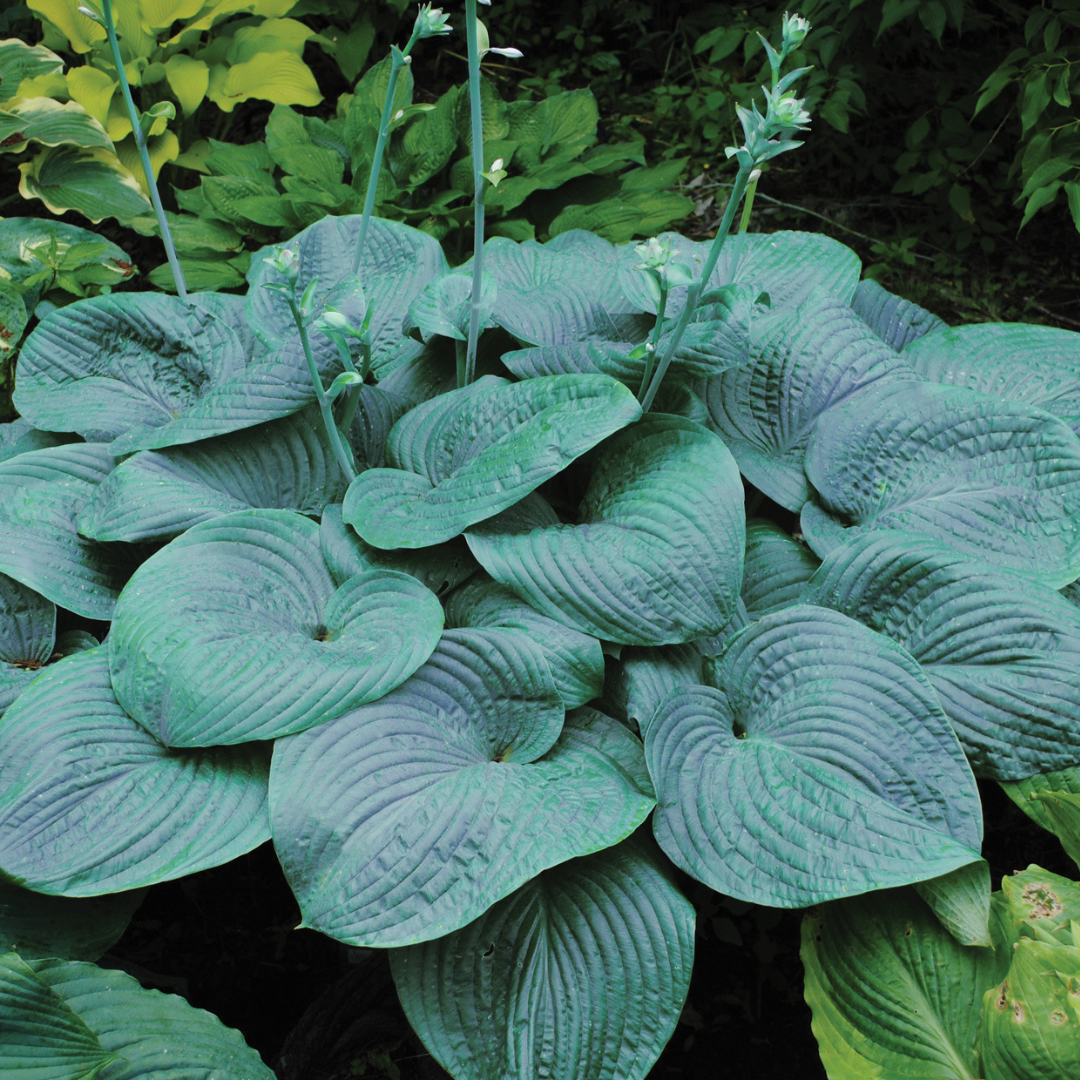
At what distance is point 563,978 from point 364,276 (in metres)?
1.31

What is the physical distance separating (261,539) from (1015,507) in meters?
1.16

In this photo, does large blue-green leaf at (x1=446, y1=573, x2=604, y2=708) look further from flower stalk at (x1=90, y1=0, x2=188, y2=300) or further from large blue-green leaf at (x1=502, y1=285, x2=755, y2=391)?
flower stalk at (x1=90, y1=0, x2=188, y2=300)

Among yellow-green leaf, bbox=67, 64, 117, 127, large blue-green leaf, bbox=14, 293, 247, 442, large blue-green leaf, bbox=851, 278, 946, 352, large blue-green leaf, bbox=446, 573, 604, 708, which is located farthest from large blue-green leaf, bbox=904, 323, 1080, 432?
yellow-green leaf, bbox=67, 64, 117, 127

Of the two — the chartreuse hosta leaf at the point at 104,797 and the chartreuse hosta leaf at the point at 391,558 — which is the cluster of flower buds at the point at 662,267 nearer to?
the chartreuse hosta leaf at the point at 391,558

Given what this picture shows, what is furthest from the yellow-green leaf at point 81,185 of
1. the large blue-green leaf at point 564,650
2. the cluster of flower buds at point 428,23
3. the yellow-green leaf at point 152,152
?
the large blue-green leaf at point 564,650

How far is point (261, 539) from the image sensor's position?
4.27ft

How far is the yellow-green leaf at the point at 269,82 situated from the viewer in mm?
2883

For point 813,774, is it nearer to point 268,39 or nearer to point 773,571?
point 773,571

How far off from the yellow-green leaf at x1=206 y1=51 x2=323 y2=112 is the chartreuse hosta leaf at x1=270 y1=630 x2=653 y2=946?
245cm

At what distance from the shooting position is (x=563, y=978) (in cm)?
109

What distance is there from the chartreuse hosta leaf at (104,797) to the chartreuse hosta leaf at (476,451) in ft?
1.24

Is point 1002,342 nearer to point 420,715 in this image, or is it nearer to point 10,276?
point 420,715

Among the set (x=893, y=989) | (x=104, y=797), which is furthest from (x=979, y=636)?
(x=104, y=797)

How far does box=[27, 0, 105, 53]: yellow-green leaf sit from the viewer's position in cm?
283
